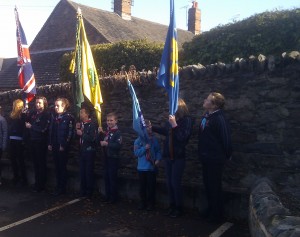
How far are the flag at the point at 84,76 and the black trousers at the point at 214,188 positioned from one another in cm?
277

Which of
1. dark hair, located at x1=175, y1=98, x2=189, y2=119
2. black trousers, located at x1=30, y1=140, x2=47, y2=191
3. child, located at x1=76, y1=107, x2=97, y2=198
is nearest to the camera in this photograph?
dark hair, located at x1=175, y1=98, x2=189, y2=119

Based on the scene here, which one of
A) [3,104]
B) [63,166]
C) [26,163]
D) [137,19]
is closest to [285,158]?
[63,166]

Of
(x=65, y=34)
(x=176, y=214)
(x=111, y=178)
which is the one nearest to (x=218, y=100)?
(x=176, y=214)

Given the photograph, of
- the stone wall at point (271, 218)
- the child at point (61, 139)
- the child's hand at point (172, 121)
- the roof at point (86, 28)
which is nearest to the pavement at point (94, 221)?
the child at point (61, 139)

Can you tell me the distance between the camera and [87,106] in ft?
28.3

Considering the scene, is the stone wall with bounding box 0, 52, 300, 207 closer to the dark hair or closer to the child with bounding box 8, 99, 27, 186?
the dark hair

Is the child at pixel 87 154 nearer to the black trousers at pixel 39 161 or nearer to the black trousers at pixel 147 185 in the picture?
the black trousers at pixel 39 161

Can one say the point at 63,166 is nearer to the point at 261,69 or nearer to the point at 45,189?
the point at 45,189

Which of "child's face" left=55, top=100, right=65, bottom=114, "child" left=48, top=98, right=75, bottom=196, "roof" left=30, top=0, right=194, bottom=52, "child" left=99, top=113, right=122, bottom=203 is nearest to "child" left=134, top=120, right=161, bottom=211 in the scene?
"child" left=99, top=113, right=122, bottom=203

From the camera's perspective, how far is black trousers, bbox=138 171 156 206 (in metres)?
6.63

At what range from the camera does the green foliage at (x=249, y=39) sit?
8.07 meters

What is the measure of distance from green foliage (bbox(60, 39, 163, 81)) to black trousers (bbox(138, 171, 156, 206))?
18.0ft

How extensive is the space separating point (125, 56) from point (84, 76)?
5039 millimetres

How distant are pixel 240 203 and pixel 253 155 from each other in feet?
2.60
